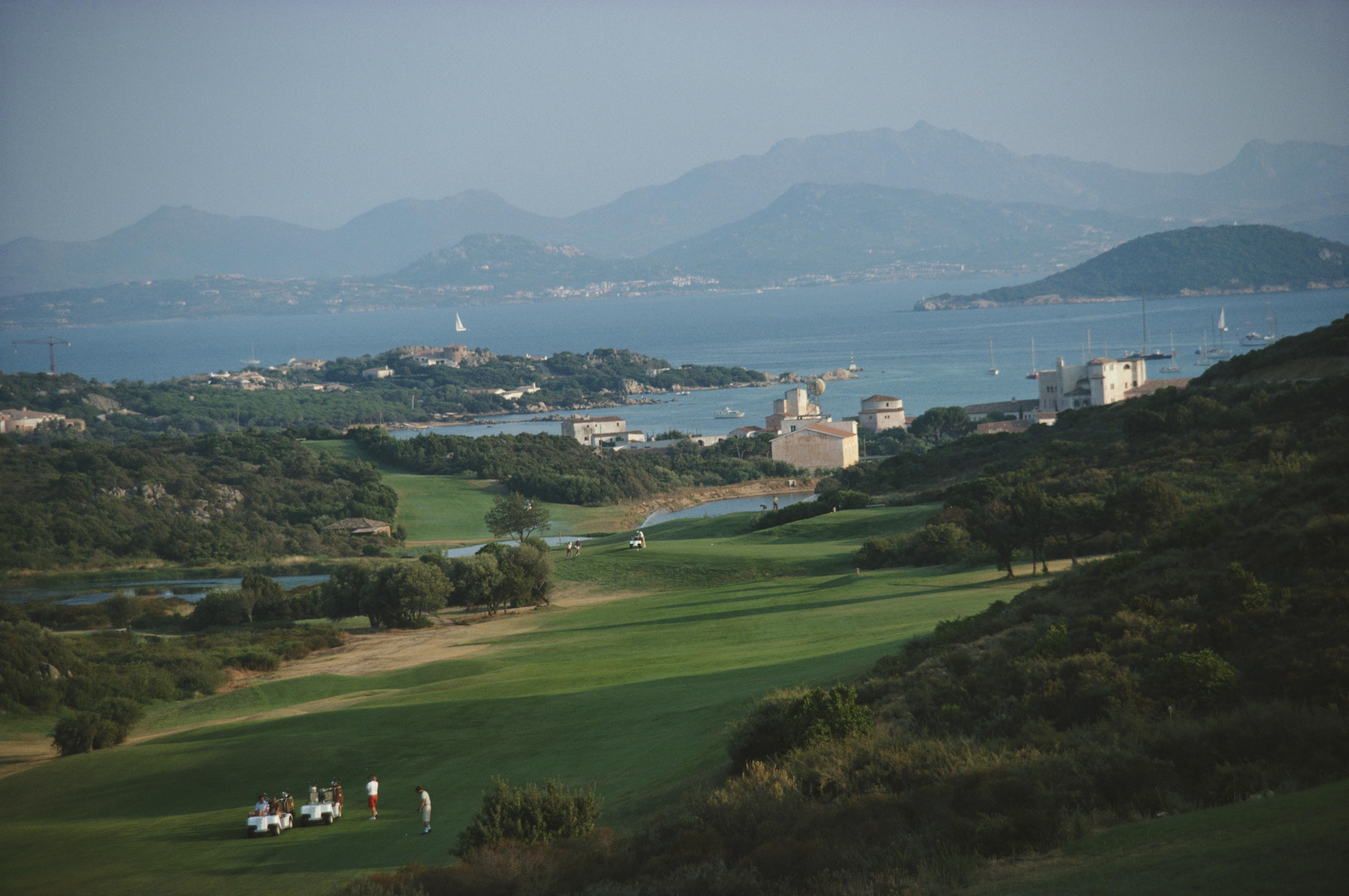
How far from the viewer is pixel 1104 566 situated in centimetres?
1477

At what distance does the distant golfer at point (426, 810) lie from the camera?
12.4 m

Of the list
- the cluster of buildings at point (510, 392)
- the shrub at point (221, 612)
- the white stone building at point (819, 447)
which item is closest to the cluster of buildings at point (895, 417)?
the white stone building at point (819, 447)

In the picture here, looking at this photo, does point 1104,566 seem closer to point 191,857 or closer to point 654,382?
point 191,857

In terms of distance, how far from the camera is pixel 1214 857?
21.8 ft

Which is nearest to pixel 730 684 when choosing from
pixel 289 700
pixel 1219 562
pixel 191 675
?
pixel 1219 562

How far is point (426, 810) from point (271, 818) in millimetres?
2357

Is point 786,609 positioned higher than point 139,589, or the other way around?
point 786,609

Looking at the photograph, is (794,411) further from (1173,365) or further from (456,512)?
(1173,365)

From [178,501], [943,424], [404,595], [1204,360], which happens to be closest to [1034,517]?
[404,595]

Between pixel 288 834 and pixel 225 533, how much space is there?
4964 cm

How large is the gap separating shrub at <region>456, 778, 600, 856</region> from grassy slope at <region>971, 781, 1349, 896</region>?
4.67 meters

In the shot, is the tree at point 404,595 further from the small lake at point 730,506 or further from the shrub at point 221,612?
the small lake at point 730,506

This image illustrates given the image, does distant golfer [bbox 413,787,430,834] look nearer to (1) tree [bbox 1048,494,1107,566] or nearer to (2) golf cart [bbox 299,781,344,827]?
(2) golf cart [bbox 299,781,344,827]

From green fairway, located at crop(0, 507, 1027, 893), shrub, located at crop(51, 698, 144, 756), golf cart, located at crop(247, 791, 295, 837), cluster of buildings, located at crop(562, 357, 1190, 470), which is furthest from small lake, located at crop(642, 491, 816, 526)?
golf cart, located at crop(247, 791, 295, 837)
